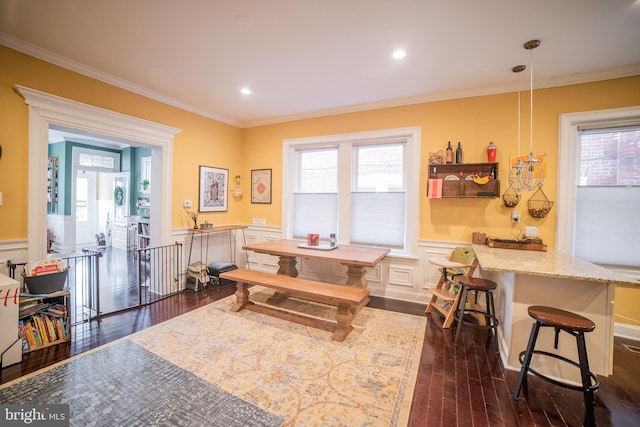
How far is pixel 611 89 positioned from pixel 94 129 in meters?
6.01

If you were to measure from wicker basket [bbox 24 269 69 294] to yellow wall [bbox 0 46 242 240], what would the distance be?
24.2 inches

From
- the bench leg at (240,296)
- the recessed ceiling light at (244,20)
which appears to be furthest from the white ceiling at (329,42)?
the bench leg at (240,296)

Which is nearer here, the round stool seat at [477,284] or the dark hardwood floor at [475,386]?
the dark hardwood floor at [475,386]

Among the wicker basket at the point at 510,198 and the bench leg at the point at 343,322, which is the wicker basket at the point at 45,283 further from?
the wicker basket at the point at 510,198

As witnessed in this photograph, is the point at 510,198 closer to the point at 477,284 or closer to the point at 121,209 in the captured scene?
the point at 477,284

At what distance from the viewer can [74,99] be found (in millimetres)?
2975

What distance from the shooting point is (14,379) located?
197 centimetres

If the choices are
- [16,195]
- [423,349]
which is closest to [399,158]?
[423,349]

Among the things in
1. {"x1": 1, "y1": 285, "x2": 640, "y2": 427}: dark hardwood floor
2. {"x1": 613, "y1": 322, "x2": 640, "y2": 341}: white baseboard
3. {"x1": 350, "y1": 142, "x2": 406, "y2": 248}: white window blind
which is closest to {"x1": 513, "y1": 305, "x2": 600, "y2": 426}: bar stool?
{"x1": 1, "y1": 285, "x2": 640, "y2": 427}: dark hardwood floor

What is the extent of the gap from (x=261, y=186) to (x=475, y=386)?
424 centimetres

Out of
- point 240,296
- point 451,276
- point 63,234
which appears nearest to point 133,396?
point 240,296

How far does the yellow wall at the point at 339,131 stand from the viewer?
2.62 meters

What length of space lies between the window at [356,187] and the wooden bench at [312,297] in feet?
4.33

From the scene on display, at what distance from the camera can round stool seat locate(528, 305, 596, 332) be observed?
1669mm
